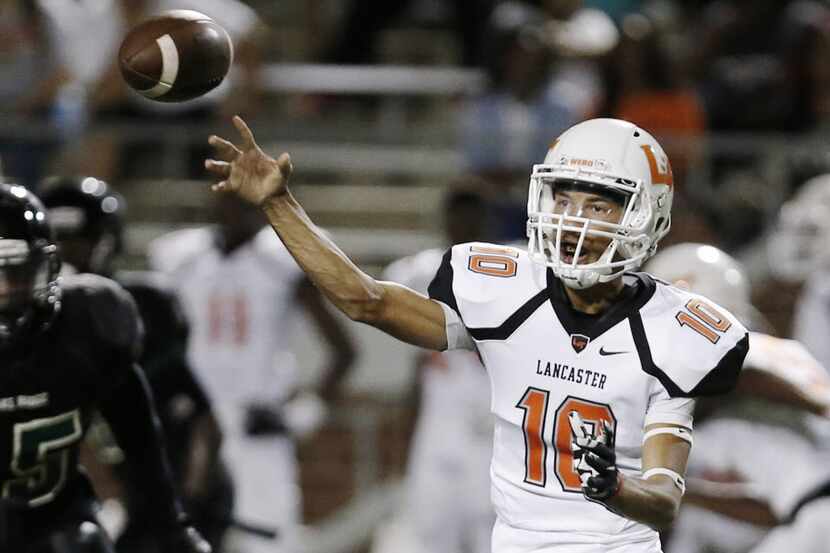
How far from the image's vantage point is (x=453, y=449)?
7250 mm

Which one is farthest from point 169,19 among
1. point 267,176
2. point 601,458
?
point 601,458

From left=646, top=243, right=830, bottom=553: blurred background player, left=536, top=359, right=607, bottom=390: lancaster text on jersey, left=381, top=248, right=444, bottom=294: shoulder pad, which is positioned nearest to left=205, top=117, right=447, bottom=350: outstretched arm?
left=536, top=359, right=607, bottom=390: lancaster text on jersey

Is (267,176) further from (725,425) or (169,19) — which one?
(725,425)

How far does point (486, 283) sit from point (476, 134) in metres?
4.26

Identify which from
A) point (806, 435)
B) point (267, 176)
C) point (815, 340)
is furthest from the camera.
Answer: point (815, 340)

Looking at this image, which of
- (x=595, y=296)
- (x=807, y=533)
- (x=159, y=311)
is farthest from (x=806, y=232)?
(x=595, y=296)

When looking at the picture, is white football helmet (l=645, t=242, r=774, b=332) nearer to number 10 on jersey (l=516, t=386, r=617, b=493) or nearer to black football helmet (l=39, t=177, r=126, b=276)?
number 10 on jersey (l=516, t=386, r=617, b=493)

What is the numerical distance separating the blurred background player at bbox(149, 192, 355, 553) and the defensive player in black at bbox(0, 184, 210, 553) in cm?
264

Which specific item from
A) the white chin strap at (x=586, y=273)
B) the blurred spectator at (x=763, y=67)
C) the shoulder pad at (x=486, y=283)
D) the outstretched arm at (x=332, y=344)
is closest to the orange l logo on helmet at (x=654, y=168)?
the white chin strap at (x=586, y=273)

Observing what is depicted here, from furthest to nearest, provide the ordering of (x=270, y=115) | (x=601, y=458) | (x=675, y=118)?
(x=270, y=115), (x=675, y=118), (x=601, y=458)

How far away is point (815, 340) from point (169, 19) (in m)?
3.83

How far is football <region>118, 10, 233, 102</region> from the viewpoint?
411cm

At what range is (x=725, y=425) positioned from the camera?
6543 mm

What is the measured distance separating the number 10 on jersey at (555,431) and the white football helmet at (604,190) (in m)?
0.28
